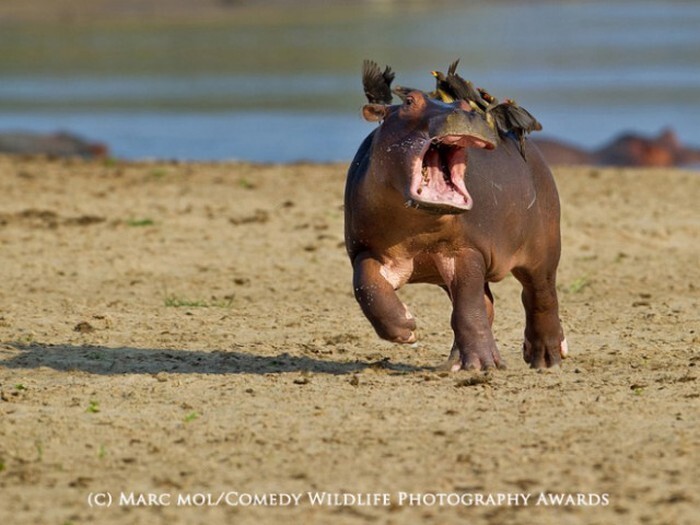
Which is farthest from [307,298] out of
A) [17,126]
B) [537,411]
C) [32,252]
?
[17,126]

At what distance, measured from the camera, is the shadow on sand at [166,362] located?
6098mm

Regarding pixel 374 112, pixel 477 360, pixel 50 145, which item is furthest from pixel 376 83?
pixel 50 145

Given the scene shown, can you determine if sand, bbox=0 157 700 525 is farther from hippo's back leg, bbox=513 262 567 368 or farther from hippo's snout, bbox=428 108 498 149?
hippo's snout, bbox=428 108 498 149

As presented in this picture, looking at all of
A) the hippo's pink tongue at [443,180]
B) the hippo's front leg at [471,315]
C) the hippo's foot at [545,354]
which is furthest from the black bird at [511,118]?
the hippo's foot at [545,354]

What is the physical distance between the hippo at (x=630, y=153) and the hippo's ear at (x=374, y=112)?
1076 cm

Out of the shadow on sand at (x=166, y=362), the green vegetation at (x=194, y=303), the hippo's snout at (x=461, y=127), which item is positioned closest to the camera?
the hippo's snout at (x=461, y=127)

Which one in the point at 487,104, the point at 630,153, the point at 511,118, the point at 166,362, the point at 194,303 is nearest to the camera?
the point at 487,104

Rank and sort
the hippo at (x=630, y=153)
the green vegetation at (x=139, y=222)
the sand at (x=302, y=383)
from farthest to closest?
1. the hippo at (x=630, y=153)
2. the green vegetation at (x=139, y=222)
3. the sand at (x=302, y=383)

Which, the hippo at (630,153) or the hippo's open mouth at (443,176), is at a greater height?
the hippo at (630,153)

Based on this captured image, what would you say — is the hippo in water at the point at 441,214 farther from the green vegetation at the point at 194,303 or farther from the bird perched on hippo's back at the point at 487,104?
the green vegetation at the point at 194,303

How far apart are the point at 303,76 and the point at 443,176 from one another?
78.1 ft

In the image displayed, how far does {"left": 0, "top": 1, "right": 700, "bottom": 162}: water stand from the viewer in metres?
20.1

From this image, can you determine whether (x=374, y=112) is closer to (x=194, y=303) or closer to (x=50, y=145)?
(x=194, y=303)

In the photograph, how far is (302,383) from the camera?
18.7 ft
